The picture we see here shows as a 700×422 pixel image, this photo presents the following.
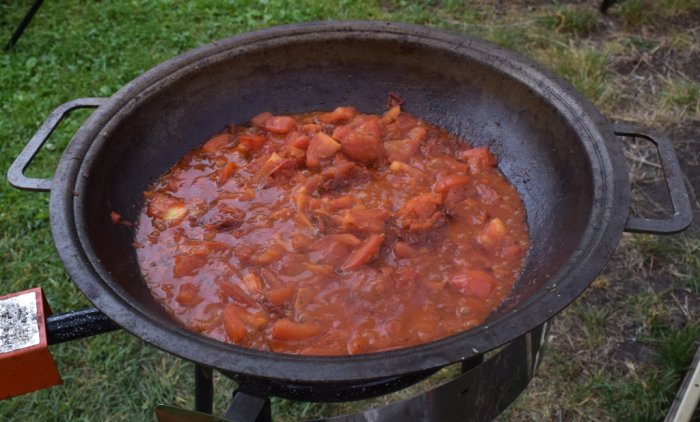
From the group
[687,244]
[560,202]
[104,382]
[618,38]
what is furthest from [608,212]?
[618,38]

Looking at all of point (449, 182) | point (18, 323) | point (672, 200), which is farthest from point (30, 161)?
point (672, 200)

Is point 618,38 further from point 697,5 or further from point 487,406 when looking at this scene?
point 487,406

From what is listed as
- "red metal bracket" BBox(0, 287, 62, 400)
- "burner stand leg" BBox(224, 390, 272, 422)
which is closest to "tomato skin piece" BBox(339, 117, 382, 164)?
"burner stand leg" BBox(224, 390, 272, 422)

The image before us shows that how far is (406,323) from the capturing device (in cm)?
201

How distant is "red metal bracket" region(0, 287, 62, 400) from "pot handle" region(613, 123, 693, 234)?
1.71 meters

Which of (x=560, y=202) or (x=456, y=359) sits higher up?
(x=456, y=359)

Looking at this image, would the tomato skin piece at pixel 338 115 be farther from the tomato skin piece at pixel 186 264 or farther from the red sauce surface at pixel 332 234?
the tomato skin piece at pixel 186 264

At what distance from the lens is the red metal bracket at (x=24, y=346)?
176cm

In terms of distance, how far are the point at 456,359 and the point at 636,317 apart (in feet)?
7.93

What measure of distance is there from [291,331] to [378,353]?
50cm

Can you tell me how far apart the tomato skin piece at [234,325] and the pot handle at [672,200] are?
1.19 metres

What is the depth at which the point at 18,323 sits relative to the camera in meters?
1.81

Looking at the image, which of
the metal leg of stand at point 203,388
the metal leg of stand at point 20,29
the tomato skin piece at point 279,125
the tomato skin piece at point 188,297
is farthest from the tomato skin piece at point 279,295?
the metal leg of stand at point 20,29

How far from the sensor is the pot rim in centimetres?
149
